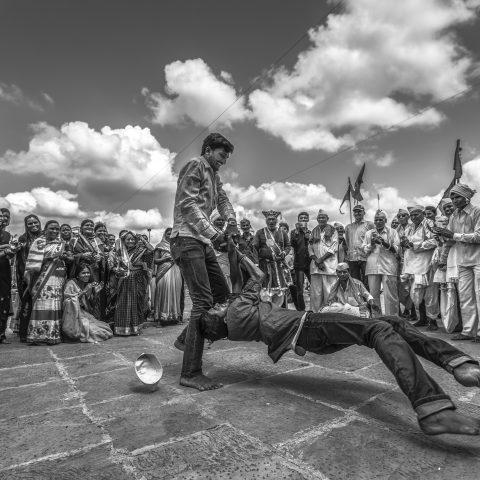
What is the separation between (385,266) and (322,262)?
3.65 feet

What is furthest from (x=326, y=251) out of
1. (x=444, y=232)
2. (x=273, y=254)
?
(x=444, y=232)

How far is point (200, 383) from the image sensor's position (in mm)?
2752

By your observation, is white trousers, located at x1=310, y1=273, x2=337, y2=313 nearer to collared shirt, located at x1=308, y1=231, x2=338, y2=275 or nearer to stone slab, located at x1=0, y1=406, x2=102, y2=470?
collared shirt, located at x1=308, y1=231, x2=338, y2=275

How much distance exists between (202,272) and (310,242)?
4643 millimetres

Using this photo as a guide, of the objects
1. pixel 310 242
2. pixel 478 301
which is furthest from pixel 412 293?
pixel 310 242

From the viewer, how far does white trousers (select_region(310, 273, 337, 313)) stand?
6910mm

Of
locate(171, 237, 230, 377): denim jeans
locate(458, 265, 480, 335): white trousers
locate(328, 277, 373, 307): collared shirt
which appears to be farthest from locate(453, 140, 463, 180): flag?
locate(171, 237, 230, 377): denim jeans

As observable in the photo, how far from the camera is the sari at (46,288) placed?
5.13m

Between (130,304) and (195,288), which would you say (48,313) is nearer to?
(130,304)

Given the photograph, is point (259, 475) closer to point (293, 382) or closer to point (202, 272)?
point (293, 382)

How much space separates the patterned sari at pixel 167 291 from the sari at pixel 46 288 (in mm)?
1875

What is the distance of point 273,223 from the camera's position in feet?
23.7

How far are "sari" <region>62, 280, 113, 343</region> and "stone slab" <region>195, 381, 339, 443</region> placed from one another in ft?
10.8

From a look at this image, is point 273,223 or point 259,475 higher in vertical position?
point 273,223
